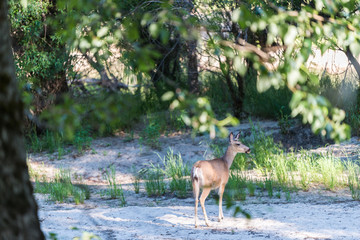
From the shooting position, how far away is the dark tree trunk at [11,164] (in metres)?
2.11


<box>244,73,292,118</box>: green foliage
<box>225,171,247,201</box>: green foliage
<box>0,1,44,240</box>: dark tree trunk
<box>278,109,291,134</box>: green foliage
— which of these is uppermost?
<box>244,73,292,118</box>: green foliage

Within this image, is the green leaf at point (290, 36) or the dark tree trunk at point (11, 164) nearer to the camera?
the dark tree trunk at point (11, 164)

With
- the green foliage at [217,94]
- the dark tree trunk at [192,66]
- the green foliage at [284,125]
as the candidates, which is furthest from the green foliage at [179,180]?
the green foliage at [217,94]

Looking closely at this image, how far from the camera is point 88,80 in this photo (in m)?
15.6

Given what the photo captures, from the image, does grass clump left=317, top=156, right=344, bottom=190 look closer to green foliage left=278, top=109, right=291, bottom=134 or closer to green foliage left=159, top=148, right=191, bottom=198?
green foliage left=159, top=148, right=191, bottom=198

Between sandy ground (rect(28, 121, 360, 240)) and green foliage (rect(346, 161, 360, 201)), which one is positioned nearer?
sandy ground (rect(28, 121, 360, 240))

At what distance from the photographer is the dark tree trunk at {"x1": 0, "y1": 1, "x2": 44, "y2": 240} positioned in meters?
2.11

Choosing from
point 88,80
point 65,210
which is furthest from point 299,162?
point 88,80

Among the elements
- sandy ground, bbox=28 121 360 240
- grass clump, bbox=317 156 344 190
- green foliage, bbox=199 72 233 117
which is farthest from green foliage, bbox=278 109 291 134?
grass clump, bbox=317 156 344 190

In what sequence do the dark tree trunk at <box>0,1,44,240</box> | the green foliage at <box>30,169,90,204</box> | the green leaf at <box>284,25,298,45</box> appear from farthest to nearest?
the green foliage at <box>30,169,90,204</box>, the green leaf at <box>284,25,298,45</box>, the dark tree trunk at <box>0,1,44,240</box>

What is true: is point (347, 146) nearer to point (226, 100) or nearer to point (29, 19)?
point (226, 100)

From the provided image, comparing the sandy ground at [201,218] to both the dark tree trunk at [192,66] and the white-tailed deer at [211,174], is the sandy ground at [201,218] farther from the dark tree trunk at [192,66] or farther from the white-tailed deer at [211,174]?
the dark tree trunk at [192,66]

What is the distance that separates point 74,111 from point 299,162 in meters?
6.46

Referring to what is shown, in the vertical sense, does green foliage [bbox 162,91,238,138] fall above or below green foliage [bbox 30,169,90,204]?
above
